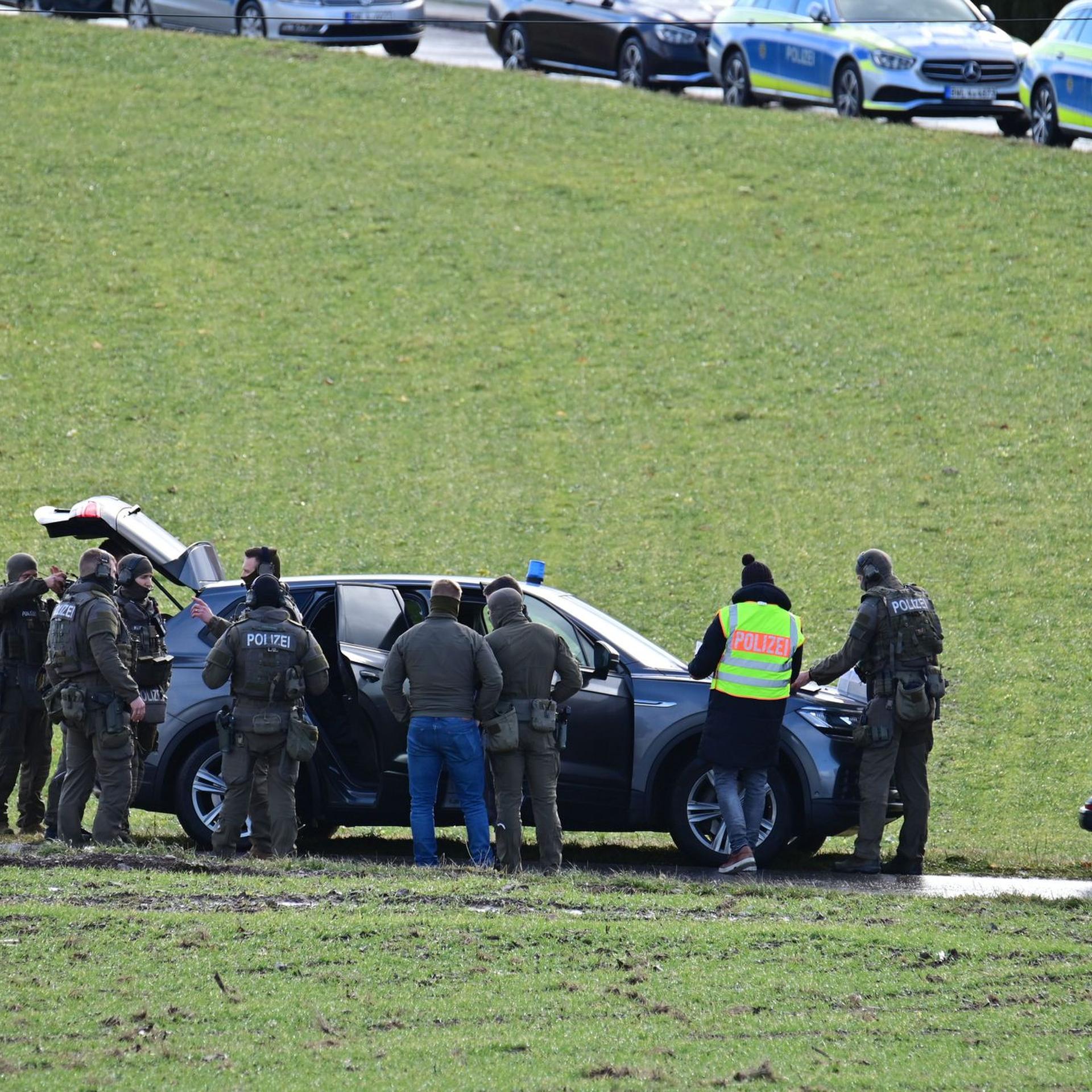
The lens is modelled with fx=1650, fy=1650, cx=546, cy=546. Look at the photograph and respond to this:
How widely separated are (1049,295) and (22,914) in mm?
17240

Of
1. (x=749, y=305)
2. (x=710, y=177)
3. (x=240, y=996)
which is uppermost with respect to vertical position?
(x=710, y=177)

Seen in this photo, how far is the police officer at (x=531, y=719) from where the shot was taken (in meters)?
9.12

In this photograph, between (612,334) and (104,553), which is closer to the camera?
(104,553)

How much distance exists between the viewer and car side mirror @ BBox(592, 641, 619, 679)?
31.4ft

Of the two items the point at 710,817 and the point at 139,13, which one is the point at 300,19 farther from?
the point at 710,817

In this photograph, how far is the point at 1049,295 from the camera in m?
21.3

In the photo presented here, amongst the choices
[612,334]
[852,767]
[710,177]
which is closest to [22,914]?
[852,767]

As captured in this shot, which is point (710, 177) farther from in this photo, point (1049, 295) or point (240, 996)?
point (240, 996)

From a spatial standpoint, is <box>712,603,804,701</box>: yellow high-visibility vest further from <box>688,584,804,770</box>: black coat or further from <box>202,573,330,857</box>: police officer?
<box>202,573,330,857</box>: police officer

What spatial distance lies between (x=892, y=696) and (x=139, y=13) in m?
24.8

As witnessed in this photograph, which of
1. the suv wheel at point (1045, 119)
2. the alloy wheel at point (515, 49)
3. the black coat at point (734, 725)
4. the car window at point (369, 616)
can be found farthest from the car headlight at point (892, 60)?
the car window at point (369, 616)

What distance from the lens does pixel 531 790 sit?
920 cm

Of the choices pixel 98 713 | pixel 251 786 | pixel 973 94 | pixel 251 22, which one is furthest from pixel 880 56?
pixel 98 713

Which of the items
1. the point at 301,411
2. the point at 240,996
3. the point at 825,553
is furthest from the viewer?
the point at 301,411
